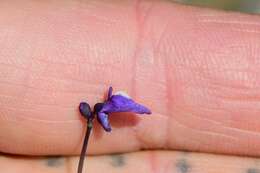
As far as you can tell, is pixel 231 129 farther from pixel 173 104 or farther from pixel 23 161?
pixel 23 161

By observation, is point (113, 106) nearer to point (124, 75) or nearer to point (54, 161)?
point (124, 75)

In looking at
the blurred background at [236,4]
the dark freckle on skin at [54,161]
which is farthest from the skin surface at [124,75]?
the blurred background at [236,4]

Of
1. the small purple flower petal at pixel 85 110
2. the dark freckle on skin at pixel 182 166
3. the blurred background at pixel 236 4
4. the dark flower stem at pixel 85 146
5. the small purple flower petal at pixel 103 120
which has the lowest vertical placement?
the dark freckle on skin at pixel 182 166

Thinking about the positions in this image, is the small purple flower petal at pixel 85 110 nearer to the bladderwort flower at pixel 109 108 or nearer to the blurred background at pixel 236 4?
the bladderwort flower at pixel 109 108

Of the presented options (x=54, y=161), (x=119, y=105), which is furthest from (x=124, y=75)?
(x=54, y=161)

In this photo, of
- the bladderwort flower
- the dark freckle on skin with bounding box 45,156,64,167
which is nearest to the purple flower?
the bladderwort flower
